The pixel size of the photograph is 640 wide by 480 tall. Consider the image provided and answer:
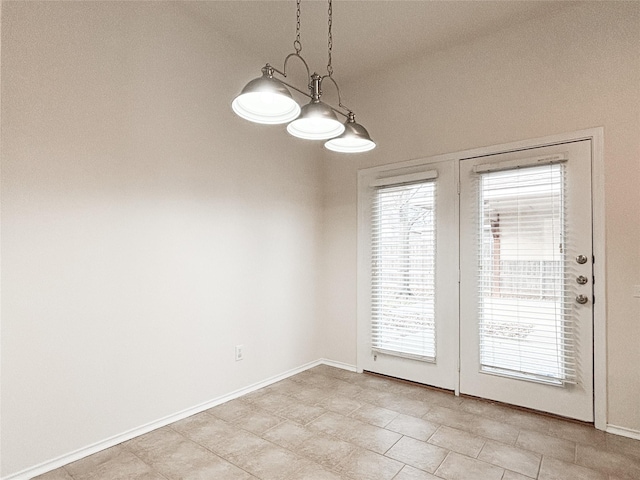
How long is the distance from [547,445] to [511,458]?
0.34 meters

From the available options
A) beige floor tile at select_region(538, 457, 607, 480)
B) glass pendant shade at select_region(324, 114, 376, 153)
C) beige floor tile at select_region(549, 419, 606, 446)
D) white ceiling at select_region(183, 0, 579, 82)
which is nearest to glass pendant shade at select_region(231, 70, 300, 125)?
glass pendant shade at select_region(324, 114, 376, 153)

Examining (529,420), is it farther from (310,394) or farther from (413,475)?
(310,394)

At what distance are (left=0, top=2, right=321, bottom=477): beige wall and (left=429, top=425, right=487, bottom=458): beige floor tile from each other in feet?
5.46

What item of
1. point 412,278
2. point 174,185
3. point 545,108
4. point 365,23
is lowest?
point 412,278

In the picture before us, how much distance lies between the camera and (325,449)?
2.36 metres

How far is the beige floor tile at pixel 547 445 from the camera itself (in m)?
2.29

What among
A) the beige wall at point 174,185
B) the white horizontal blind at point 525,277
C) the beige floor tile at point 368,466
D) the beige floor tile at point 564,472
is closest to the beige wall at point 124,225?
the beige wall at point 174,185

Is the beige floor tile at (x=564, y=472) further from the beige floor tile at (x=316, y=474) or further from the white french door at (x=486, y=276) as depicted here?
the beige floor tile at (x=316, y=474)

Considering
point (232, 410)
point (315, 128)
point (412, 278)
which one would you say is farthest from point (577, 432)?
point (315, 128)

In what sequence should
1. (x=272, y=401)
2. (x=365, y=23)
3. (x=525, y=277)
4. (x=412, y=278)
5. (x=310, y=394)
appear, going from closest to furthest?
(x=525, y=277)
(x=365, y=23)
(x=272, y=401)
(x=310, y=394)
(x=412, y=278)

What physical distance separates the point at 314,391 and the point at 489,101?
295 centimetres

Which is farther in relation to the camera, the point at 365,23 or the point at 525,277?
the point at 365,23

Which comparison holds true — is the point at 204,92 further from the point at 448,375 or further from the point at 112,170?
the point at 448,375

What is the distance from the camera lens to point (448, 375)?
3275 mm
